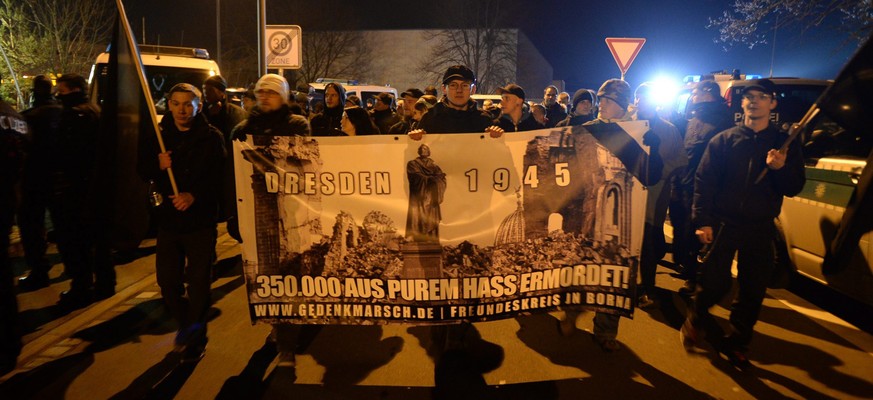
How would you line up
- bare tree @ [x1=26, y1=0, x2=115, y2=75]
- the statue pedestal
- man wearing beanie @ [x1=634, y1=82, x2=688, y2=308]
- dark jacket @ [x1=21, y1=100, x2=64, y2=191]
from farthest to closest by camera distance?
bare tree @ [x1=26, y1=0, x2=115, y2=75] → dark jacket @ [x1=21, y1=100, x2=64, y2=191] → man wearing beanie @ [x1=634, y1=82, x2=688, y2=308] → the statue pedestal

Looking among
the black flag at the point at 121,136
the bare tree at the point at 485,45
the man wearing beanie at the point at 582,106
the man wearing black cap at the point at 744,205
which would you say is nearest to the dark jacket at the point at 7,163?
the black flag at the point at 121,136

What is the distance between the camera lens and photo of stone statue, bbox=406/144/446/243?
378 centimetres

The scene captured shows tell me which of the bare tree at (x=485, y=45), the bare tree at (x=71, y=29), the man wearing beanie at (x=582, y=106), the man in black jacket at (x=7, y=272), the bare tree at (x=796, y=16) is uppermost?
the bare tree at (x=485, y=45)

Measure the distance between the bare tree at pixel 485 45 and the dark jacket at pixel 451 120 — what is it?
112 feet

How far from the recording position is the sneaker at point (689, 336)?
13.6ft

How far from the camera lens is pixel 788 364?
400cm

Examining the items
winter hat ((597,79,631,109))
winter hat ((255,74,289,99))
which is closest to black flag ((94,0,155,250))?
winter hat ((255,74,289,99))

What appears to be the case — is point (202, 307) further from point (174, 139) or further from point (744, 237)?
point (744, 237)

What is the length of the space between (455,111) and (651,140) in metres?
1.48

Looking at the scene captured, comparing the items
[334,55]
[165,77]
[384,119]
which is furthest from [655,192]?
[334,55]

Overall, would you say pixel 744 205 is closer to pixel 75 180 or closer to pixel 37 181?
pixel 75 180

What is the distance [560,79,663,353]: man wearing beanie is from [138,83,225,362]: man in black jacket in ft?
8.98

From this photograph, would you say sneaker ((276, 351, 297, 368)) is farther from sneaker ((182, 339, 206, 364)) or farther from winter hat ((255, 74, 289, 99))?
winter hat ((255, 74, 289, 99))

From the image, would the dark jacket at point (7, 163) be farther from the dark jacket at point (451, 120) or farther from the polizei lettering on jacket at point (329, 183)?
the dark jacket at point (451, 120)
